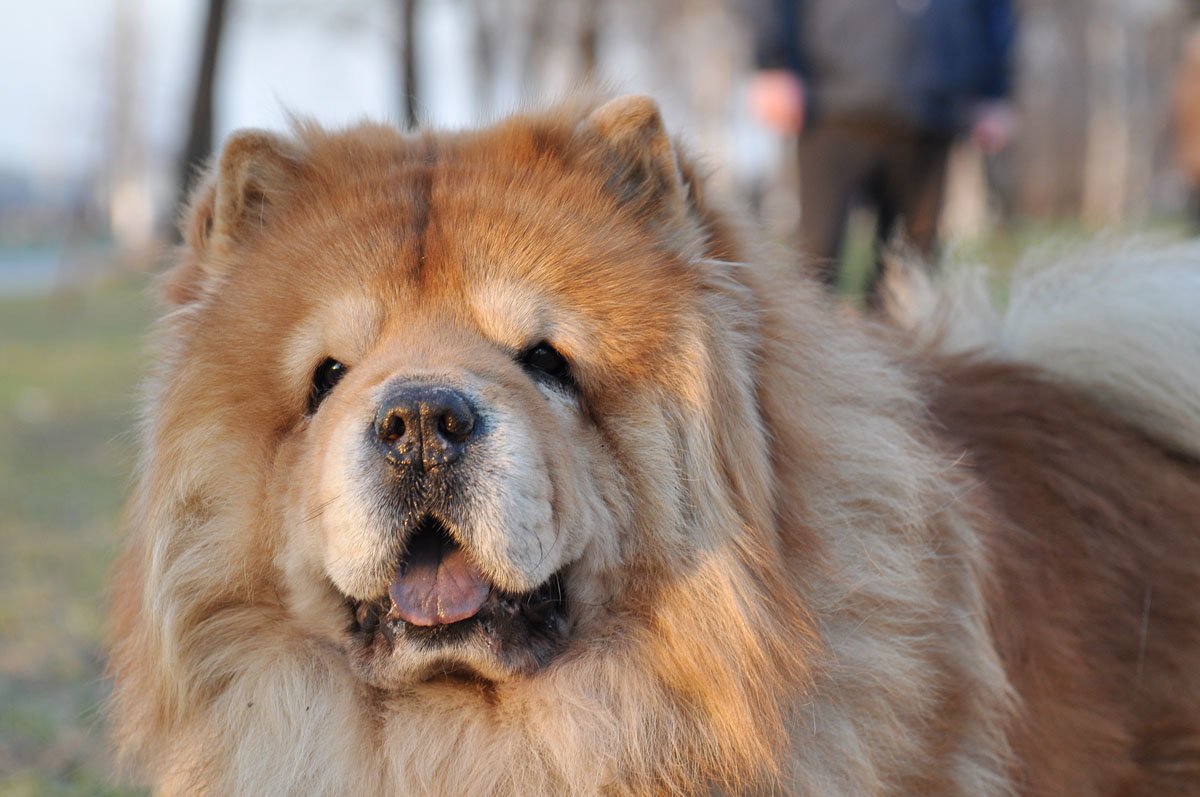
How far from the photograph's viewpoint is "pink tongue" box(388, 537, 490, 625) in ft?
5.98

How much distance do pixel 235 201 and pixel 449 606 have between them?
3.10ft

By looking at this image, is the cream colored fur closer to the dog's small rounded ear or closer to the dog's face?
the dog's face

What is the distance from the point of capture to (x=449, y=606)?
72.1 inches

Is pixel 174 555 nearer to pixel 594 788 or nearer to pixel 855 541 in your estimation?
pixel 594 788

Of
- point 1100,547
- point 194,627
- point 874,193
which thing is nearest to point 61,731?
point 194,627

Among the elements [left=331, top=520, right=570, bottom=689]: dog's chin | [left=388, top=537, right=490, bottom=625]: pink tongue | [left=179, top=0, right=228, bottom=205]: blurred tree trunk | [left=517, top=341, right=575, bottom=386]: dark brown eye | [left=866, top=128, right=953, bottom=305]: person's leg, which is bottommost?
[left=331, top=520, right=570, bottom=689]: dog's chin

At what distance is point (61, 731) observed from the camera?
3141 millimetres

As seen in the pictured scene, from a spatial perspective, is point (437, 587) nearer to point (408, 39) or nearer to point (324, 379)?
point (324, 379)

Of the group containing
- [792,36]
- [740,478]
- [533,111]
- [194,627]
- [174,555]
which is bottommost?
[194,627]

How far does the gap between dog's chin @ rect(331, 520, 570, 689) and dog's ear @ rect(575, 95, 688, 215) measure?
760 mm

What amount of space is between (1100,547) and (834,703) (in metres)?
0.81

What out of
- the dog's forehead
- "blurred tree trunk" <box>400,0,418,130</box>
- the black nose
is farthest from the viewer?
"blurred tree trunk" <box>400,0,418,130</box>

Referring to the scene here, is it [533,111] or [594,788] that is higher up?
[533,111]

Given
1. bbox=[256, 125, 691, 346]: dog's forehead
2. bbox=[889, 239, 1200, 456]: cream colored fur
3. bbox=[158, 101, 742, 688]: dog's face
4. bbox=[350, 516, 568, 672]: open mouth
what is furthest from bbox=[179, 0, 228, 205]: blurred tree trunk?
bbox=[350, 516, 568, 672]: open mouth
